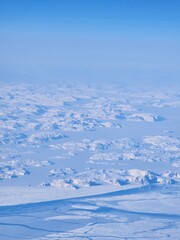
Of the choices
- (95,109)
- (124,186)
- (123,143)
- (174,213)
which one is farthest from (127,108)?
(174,213)

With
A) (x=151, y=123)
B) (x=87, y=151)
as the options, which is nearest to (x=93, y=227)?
(x=87, y=151)

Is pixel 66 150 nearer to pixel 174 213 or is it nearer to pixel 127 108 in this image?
pixel 174 213

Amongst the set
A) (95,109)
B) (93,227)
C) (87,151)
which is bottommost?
(93,227)

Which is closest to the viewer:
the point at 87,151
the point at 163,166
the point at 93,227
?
the point at 93,227

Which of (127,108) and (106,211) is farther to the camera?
(127,108)

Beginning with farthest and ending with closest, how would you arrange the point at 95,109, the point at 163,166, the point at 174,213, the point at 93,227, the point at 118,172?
the point at 95,109
the point at 163,166
the point at 118,172
the point at 174,213
the point at 93,227

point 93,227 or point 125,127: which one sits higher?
point 125,127
